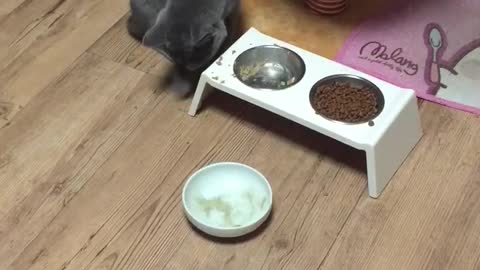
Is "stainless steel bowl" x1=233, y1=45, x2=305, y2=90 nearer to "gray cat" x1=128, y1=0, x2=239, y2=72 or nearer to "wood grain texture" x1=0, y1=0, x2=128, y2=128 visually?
"gray cat" x1=128, y1=0, x2=239, y2=72

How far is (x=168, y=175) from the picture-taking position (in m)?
1.40

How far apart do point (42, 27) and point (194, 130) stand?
1.67 feet

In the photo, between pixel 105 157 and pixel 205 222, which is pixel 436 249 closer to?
pixel 205 222

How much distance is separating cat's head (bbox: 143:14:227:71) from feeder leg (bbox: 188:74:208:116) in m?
0.06

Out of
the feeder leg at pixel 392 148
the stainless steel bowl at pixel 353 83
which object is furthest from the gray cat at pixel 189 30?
the feeder leg at pixel 392 148

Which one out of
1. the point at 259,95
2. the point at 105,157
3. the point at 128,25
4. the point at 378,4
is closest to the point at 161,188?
the point at 105,157

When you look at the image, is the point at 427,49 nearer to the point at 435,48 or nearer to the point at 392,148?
the point at 435,48

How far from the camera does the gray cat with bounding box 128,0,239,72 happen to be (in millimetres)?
1419

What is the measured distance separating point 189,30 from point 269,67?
0.63 ft

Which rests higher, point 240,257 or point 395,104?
point 395,104

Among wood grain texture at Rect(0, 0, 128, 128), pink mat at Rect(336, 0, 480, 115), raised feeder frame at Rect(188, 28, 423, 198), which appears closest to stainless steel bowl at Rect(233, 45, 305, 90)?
raised feeder frame at Rect(188, 28, 423, 198)

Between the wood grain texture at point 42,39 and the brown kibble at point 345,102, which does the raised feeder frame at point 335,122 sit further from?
the wood grain texture at point 42,39

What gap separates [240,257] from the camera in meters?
1.26

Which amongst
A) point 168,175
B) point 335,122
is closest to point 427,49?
point 335,122
